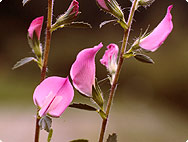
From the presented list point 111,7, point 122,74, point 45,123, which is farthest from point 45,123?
point 122,74

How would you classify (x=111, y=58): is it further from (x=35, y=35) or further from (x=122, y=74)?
(x=122, y=74)

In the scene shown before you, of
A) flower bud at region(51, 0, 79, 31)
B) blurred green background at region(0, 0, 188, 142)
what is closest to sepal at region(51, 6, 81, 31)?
flower bud at region(51, 0, 79, 31)

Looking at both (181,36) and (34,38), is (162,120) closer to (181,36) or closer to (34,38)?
(181,36)

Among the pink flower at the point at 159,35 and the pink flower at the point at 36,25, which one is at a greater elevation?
the pink flower at the point at 36,25

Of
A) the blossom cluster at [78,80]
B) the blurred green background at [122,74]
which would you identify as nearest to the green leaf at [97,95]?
the blossom cluster at [78,80]

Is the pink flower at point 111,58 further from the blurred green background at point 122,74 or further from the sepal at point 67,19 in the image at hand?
the blurred green background at point 122,74
